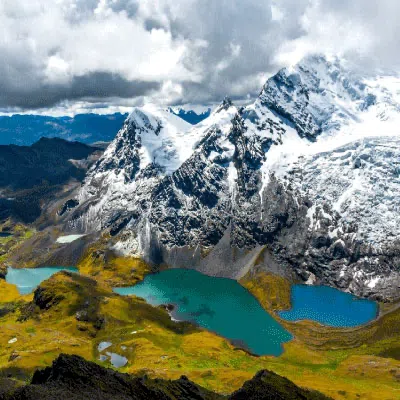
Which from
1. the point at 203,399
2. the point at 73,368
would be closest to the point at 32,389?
the point at 73,368

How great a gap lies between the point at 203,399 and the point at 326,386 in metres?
77.1

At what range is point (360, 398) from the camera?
138 m

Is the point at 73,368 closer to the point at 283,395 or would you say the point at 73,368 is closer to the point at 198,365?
the point at 283,395

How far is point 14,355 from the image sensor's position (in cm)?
18162

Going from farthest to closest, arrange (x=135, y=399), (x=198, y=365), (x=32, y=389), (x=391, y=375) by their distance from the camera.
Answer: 1. (x=198, y=365)
2. (x=391, y=375)
3. (x=135, y=399)
4. (x=32, y=389)

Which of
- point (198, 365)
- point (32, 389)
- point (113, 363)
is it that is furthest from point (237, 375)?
point (32, 389)

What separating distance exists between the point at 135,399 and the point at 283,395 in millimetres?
30371

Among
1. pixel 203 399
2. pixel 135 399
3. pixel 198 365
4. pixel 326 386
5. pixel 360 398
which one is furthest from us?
pixel 198 365

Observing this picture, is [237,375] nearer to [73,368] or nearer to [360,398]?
[360,398]

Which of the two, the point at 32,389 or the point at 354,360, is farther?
the point at 354,360

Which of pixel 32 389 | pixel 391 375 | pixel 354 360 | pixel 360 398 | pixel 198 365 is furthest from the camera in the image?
pixel 354 360

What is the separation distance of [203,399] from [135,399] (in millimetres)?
16150

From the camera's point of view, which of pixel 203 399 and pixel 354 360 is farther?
pixel 354 360

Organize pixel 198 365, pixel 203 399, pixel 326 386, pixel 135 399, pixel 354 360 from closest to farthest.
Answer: pixel 135 399 < pixel 203 399 < pixel 326 386 < pixel 198 365 < pixel 354 360
